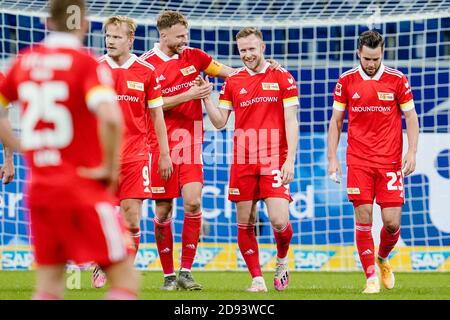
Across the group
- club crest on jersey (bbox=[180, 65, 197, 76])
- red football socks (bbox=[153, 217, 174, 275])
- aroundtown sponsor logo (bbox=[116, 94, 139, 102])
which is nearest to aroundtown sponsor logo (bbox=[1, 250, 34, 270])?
red football socks (bbox=[153, 217, 174, 275])

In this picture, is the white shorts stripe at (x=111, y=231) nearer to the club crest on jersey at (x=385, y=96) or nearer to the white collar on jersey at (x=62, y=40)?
the white collar on jersey at (x=62, y=40)

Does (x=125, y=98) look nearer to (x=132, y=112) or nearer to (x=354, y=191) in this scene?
(x=132, y=112)

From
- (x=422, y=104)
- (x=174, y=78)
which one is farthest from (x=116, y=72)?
(x=422, y=104)

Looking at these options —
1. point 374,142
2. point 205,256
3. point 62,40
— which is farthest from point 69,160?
point 205,256

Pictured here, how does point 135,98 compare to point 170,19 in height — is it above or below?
below

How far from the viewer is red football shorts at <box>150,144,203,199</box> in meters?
8.73

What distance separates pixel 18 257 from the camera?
1247 centimetres

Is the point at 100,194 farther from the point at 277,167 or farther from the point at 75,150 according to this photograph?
the point at 277,167

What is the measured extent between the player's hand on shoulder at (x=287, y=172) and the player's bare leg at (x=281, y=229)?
269mm

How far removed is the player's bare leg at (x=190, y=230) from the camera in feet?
28.3

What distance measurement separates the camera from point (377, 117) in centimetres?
850

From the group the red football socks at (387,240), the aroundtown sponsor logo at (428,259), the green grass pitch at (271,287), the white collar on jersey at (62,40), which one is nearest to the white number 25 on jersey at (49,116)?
the white collar on jersey at (62,40)

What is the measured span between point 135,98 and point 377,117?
1.99m
